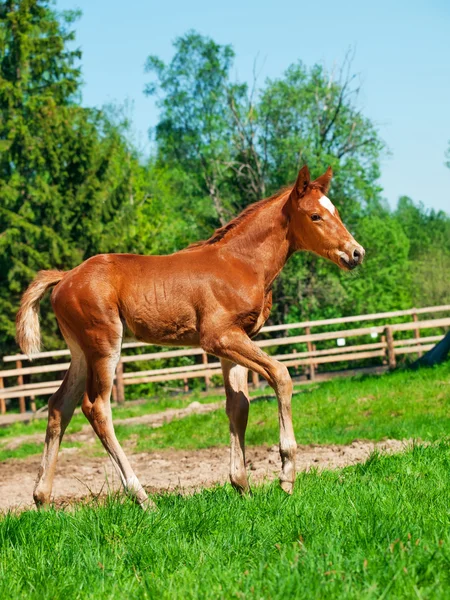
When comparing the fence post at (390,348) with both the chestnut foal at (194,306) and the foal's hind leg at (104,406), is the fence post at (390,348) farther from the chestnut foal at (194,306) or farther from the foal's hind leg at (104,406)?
the foal's hind leg at (104,406)

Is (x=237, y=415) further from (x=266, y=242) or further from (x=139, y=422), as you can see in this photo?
(x=139, y=422)

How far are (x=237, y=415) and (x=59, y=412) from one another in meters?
1.39

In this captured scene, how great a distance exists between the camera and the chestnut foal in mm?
5621

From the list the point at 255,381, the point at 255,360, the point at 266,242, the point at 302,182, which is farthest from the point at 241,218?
the point at 255,381

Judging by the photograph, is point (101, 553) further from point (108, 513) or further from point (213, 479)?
point (213, 479)

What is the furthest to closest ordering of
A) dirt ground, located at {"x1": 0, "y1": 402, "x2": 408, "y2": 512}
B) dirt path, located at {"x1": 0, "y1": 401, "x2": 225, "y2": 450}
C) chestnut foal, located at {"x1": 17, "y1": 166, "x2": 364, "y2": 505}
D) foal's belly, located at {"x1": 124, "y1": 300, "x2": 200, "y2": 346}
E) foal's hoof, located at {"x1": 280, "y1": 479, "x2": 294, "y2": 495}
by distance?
dirt path, located at {"x1": 0, "y1": 401, "x2": 225, "y2": 450}
dirt ground, located at {"x1": 0, "y1": 402, "x2": 408, "y2": 512}
foal's belly, located at {"x1": 124, "y1": 300, "x2": 200, "y2": 346}
chestnut foal, located at {"x1": 17, "y1": 166, "x2": 364, "y2": 505}
foal's hoof, located at {"x1": 280, "y1": 479, "x2": 294, "y2": 495}

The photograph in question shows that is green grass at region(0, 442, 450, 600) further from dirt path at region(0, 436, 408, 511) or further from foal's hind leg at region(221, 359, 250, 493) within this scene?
dirt path at region(0, 436, 408, 511)

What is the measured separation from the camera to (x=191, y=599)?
3016 mm

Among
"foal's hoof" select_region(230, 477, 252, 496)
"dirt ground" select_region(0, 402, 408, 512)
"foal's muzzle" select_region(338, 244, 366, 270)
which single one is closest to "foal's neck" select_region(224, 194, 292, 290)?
"foal's muzzle" select_region(338, 244, 366, 270)

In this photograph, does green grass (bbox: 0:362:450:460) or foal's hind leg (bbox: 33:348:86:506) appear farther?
green grass (bbox: 0:362:450:460)

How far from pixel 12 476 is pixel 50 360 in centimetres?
1651

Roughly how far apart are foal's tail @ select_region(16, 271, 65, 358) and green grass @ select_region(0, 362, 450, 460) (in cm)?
432

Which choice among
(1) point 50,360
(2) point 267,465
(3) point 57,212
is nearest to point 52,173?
(3) point 57,212

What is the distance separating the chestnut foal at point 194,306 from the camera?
562 cm
